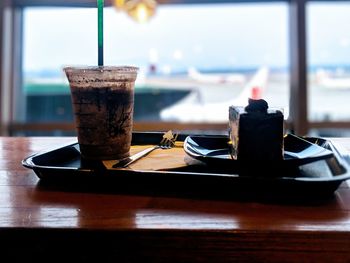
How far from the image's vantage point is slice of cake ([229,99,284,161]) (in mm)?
A: 683

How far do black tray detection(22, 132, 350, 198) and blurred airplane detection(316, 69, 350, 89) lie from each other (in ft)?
10.7

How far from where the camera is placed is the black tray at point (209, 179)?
0.64 m

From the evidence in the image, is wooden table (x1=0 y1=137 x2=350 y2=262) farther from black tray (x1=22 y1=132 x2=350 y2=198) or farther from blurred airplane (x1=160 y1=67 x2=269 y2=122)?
blurred airplane (x1=160 y1=67 x2=269 y2=122)

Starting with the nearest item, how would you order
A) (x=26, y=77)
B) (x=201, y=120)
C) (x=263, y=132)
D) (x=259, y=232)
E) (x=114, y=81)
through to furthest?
1. (x=259, y=232)
2. (x=263, y=132)
3. (x=114, y=81)
4. (x=201, y=120)
5. (x=26, y=77)

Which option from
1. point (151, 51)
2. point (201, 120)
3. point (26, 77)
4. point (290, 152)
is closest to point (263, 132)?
point (290, 152)

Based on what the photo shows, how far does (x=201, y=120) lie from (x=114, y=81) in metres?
3.00

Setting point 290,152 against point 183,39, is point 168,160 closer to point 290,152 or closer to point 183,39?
point 290,152

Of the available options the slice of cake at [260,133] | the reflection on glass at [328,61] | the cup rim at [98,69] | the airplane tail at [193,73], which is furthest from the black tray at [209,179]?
the airplane tail at [193,73]

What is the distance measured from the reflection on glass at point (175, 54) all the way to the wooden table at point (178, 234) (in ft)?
10.9

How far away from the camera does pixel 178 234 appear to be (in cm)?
52

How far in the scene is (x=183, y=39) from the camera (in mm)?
4086

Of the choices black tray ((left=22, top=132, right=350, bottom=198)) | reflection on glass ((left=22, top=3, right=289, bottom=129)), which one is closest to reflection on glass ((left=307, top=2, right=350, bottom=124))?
reflection on glass ((left=22, top=3, right=289, bottom=129))

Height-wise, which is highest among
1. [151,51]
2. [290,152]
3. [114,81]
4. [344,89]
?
[151,51]

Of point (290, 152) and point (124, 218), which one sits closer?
point (124, 218)
